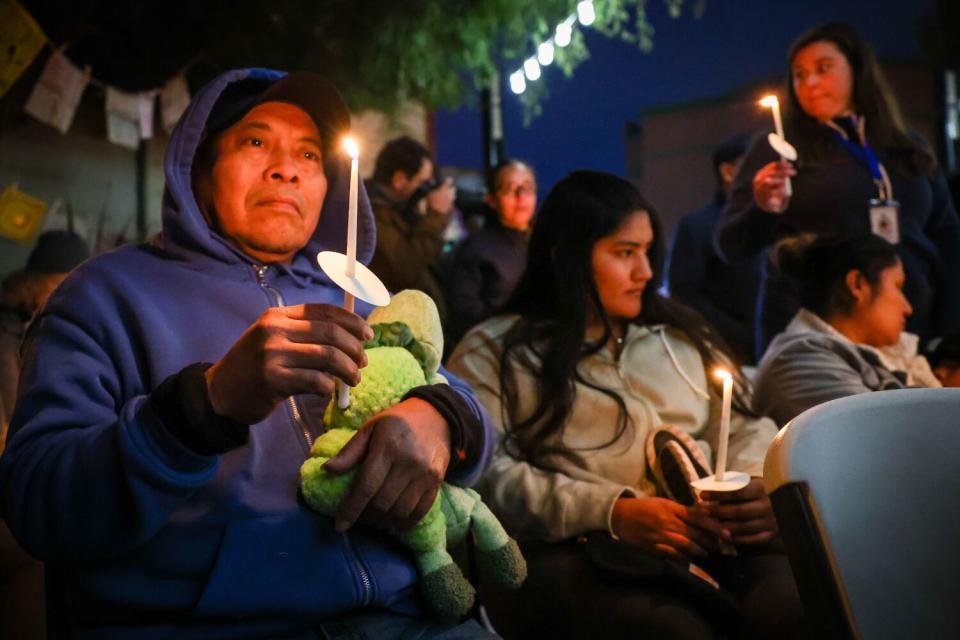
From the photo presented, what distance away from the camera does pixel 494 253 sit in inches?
176

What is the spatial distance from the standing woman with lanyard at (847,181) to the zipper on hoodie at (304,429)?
215 centimetres

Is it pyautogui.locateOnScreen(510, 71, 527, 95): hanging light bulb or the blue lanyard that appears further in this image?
pyautogui.locateOnScreen(510, 71, 527, 95): hanging light bulb

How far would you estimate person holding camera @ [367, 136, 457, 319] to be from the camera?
3.86 m

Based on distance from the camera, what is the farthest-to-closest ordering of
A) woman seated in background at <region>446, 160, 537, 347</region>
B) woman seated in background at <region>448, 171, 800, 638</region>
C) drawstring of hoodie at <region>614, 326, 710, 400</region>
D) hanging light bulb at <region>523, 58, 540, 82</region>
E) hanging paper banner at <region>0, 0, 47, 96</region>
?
hanging light bulb at <region>523, 58, 540, 82</region>, woman seated in background at <region>446, 160, 537, 347</region>, hanging paper banner at <region>0, 0, 47, 96</region>, drawstring of hoodie at <region>614, 326, 710, 400</region>, woman seated in background at <region>448, 171, 800, 638</region>

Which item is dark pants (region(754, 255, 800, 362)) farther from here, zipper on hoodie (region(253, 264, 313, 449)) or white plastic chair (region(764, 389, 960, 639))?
zipper on hoodie (region(253, 264, 313, 449))

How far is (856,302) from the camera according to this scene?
2965mm

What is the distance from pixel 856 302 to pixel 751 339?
1430mm

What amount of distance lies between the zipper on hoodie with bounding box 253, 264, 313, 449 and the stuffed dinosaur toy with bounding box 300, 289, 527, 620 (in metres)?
0.08

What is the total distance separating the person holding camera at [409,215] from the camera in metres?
3.86

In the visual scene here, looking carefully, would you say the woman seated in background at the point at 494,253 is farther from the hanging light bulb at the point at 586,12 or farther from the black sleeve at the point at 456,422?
the black sleeve at the point at 456,422

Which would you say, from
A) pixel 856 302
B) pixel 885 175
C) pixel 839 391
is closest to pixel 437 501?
pixel 839 391

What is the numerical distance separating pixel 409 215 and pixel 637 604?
2.83 metres

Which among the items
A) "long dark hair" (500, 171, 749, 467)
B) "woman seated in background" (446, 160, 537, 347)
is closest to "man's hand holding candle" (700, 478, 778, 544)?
"long dark hair" (500, 171, 749, 467)

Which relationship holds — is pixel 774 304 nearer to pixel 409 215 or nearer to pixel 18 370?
pixel 409 215
